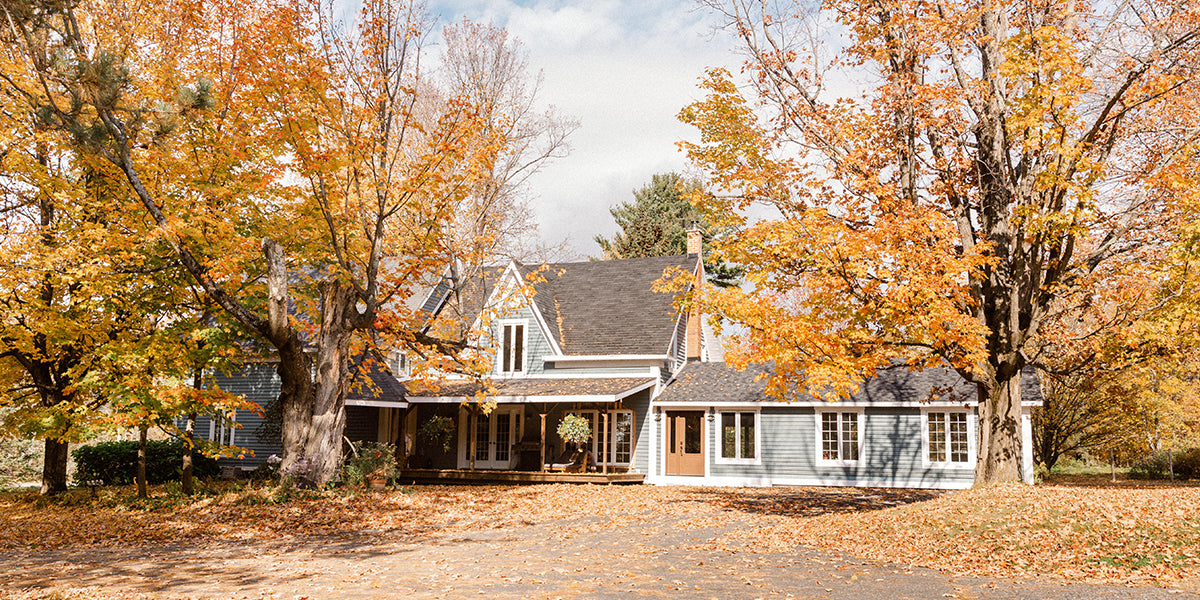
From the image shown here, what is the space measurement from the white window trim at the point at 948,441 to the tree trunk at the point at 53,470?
23.4 m

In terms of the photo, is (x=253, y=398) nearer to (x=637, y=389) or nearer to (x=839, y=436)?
(x=637, y=389)

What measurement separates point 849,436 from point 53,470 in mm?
21816

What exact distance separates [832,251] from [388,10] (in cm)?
967

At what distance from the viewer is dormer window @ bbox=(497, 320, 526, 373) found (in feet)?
94.9

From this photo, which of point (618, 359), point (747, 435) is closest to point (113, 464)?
point (618, 359)

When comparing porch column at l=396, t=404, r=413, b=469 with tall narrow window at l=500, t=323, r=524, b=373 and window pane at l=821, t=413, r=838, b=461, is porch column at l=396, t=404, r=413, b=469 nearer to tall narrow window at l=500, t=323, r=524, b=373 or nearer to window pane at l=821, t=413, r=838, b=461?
tall narrow window at l=500, t=323, r=524, b=373

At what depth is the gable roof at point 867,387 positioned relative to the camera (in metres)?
25.1

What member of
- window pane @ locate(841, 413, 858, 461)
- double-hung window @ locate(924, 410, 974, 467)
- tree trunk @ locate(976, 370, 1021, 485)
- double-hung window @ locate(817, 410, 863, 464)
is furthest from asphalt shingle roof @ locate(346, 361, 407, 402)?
double-hung window @ locate(924, 410, 974, 467)

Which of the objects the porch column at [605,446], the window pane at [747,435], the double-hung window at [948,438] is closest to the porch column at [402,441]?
the porch column at [605,446]

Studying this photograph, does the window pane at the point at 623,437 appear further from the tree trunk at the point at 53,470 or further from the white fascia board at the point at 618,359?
the tree trunk at the point at 53,470

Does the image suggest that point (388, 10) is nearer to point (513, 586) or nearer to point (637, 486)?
point (513, 586)

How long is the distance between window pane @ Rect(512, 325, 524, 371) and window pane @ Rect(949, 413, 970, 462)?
14.0 metres

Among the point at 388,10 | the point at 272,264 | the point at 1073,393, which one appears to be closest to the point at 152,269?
the point at 272,264

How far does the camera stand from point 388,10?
15.9 metres
